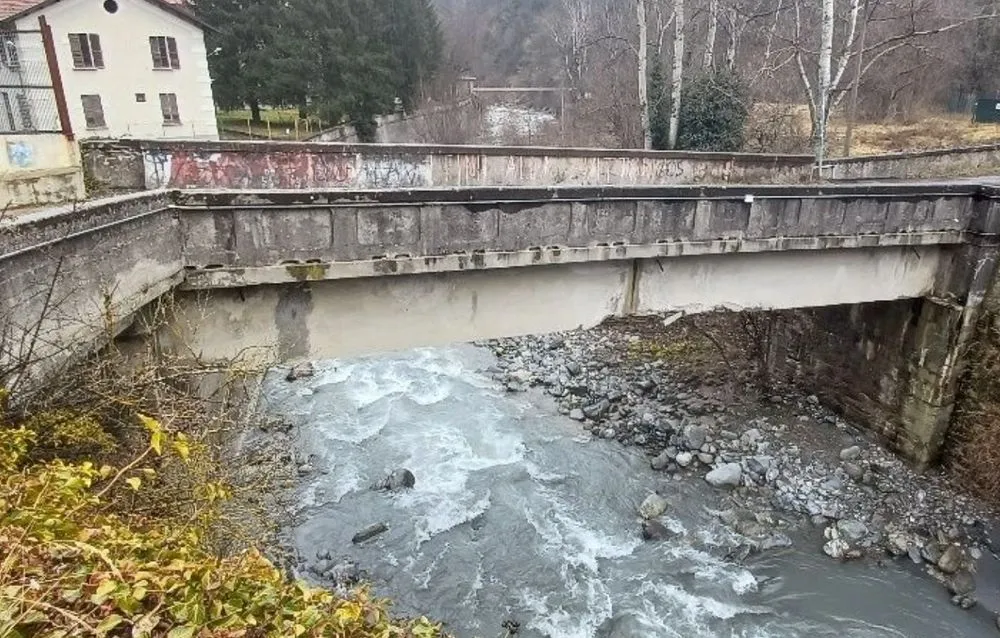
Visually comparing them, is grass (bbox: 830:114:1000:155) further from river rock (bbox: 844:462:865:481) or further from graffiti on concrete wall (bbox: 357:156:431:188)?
graffiti on concrete wall (bbox: 357:156:431:188)

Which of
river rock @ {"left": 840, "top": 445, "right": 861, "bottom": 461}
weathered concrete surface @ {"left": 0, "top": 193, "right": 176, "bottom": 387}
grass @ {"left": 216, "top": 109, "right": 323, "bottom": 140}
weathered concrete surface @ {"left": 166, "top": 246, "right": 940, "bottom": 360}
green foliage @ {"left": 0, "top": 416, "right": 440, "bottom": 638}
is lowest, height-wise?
river rock @ {"left": 840, "top": 445, "right": 861, "bottom": 461}

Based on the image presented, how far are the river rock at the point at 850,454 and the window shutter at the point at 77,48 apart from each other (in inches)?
1080

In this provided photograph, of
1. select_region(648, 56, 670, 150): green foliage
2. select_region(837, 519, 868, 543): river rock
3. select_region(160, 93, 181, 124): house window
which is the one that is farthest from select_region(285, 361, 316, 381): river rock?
select_region(160, 93, 181, 124): house window

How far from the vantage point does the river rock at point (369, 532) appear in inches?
412

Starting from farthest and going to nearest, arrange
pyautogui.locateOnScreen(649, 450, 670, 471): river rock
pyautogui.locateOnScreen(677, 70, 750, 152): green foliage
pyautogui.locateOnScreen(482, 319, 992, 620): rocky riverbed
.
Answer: pyautogui.locateOnScreen(677, 70, 750, 152): green foliage
pyautogui.locateOnScreen(649, 450, 670, 471): river rock
pyautogui.locateOnScreen(482, 319, 992, 620): rocky riverbed

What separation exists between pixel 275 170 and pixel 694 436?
383 inches

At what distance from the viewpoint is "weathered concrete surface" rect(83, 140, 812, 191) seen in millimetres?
9016

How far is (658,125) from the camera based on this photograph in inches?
903

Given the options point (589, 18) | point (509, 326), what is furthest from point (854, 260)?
point (589, 18)

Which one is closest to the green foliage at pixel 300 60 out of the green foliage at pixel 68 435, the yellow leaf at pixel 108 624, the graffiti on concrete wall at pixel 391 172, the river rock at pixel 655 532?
the graffiti on concrete wall at pixel 391 172

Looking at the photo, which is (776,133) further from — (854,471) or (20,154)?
(20,154)

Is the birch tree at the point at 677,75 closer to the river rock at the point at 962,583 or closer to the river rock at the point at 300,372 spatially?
the river rock at the point at 300,372

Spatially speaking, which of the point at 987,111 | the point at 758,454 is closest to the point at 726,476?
the point at 758,454

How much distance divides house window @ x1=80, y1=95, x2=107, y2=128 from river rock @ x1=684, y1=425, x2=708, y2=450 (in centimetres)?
2416
